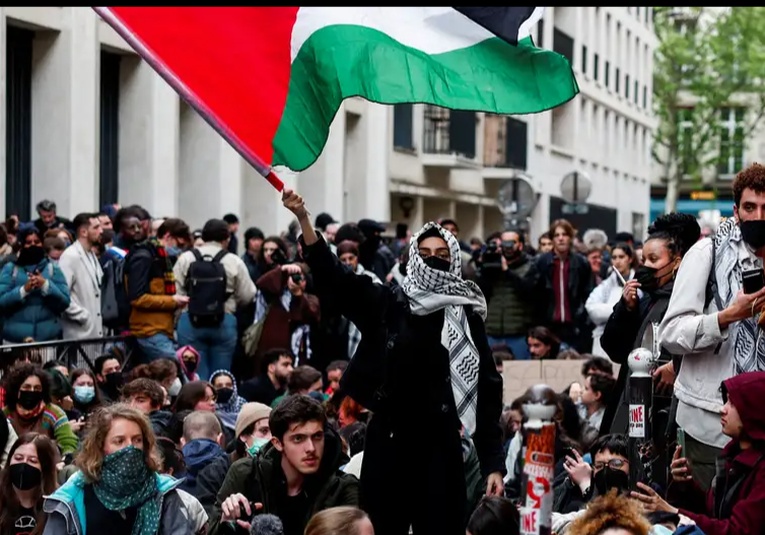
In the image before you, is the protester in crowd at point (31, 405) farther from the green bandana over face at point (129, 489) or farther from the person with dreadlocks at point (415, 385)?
the person with dreadlocks at point (415, 385)

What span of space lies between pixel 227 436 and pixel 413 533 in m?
4.26

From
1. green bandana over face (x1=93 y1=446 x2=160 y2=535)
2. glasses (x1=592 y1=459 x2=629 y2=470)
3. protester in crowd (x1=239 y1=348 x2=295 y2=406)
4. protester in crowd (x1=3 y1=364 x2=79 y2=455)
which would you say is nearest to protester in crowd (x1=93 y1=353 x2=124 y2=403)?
protester in crowd (x1=239 y1=348 x2=295 y2=406)

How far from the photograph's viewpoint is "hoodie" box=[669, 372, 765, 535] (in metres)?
6.57

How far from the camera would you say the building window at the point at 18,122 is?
21891mm

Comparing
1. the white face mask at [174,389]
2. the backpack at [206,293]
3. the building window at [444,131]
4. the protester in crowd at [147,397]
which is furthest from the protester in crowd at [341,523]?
Answer: the building window at [444,131]

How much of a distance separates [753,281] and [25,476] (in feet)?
11.9

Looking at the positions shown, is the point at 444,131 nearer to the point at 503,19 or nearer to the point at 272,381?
Result: the point at 272,381

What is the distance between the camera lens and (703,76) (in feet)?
266

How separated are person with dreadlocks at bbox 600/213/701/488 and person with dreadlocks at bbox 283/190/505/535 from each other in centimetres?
Result: 126

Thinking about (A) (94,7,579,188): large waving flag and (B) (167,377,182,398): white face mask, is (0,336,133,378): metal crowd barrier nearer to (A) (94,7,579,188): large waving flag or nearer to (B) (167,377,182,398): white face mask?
(B) (167,377,182,398): white face mask

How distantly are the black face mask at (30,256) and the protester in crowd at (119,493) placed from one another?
6901 mm

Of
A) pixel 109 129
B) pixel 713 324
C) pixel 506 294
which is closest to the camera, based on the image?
pixel 713 324

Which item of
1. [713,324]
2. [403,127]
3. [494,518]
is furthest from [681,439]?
[403,127]

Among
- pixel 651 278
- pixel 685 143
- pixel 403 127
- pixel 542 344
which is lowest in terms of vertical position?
pixel 542 344
